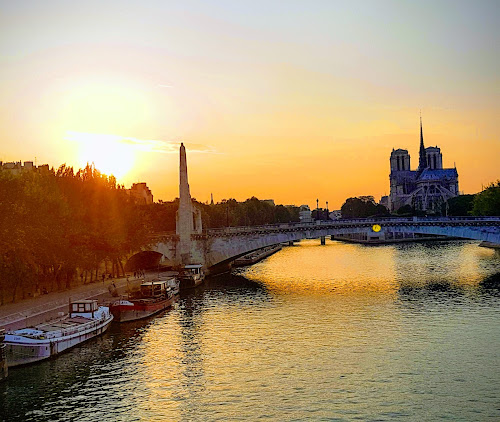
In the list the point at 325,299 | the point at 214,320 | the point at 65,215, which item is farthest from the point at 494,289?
the point at 65,215

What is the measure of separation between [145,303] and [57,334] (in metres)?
14.0

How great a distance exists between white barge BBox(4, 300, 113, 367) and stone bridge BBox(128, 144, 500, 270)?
33100 mm

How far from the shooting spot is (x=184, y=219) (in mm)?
84812

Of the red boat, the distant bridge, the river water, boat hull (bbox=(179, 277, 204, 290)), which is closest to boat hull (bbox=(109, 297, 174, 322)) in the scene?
the red boat

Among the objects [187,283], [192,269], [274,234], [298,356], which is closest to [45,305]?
[298,356]

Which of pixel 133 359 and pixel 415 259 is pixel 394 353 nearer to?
pixel 133 359

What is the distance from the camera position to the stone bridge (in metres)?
83.8

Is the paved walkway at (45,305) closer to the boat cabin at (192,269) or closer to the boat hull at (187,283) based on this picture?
the boat hull at (187,283)

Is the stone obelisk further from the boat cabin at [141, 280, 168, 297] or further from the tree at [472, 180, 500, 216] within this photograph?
the tree at [472, 180, 500, 216]

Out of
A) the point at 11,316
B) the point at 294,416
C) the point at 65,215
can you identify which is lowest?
the point at 294,416

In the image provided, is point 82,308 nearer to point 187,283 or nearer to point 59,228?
point 59,228

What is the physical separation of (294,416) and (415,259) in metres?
85.9

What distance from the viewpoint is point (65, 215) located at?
62.6 m

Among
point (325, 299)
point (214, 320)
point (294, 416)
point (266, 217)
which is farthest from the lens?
point (266, 217)
